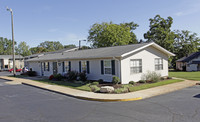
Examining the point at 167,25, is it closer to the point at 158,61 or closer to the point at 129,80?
the point at 158,61

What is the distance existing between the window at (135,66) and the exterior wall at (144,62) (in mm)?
303

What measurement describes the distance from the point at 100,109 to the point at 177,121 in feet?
10.9

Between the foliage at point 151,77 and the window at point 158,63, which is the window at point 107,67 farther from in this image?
the window at point 158,63

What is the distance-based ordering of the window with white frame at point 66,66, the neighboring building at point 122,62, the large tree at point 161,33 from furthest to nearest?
the large tree at point 161,33
the window with white frame at point 66,66
the neighboring building at point 122,62

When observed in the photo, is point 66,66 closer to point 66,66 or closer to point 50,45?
point 66,66

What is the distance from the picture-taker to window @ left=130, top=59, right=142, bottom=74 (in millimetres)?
15517

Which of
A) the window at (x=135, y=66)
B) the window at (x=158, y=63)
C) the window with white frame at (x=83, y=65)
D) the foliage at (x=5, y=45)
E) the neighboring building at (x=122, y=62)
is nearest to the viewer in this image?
the neighboring building at (x=122, y=62)

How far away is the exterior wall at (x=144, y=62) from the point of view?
48.2ft

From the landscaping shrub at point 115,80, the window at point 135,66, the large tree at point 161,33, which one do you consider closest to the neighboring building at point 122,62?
the window at point 135,66

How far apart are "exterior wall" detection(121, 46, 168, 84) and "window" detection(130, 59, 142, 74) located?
11.9 inches

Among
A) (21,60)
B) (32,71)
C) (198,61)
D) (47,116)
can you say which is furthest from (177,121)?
(21,60)

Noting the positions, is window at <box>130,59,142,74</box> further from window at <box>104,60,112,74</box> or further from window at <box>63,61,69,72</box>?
window at <box>63,61,69,72</box>

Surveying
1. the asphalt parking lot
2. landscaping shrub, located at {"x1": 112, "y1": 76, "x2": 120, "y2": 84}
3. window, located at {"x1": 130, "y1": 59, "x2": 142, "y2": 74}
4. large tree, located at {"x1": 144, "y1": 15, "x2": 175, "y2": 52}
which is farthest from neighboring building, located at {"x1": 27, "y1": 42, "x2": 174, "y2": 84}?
large tree, located at {"x1": 144, "y1": 15, "x2": 175, "y2": 52}

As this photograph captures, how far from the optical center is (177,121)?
6.04 metres
